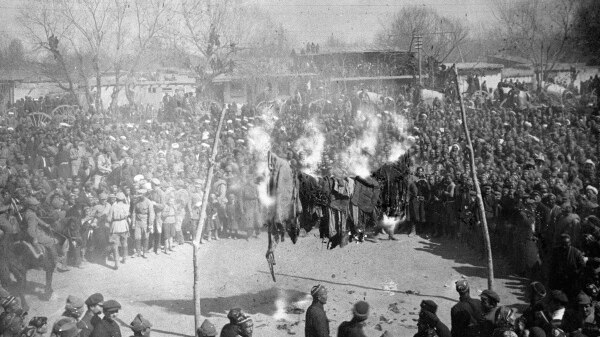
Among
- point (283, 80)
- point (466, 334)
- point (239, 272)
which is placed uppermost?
point (283, 80)

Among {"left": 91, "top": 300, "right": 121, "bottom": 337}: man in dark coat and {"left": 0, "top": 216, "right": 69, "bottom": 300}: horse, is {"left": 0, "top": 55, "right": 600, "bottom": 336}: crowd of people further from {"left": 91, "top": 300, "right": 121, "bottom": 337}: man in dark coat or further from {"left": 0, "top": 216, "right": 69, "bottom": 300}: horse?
{"left": 91, "top": 300, "right": 121, "bottom": 337}: man in dark coat

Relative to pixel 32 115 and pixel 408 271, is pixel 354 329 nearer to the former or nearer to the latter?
pixel 408 271

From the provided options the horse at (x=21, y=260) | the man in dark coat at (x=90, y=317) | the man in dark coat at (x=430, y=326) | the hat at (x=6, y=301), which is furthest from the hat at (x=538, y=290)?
the horse at (x=21, y=260)

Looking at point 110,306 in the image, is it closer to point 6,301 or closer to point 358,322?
point 6,301

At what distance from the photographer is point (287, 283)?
37.8ft

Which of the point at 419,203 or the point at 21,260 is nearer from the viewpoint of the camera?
the point at 21,260

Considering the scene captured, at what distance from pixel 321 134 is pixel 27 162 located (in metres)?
12.0

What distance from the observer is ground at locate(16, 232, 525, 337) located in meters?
9.55

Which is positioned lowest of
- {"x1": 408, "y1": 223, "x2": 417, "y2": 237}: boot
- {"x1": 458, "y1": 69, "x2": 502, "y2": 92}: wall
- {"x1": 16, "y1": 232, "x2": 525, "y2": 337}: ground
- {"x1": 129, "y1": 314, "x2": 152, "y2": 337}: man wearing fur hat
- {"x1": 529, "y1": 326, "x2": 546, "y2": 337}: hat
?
{"x1": 16, "y1": 232, "x2": 525, "y2": 337}: ground

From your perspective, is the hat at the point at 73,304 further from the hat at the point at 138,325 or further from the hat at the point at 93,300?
the hat at the point at 138,325

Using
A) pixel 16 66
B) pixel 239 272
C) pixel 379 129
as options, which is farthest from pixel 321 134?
pixel 16 66

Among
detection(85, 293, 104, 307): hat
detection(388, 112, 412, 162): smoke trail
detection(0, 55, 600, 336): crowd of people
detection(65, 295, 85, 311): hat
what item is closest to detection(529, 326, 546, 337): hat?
detection(0, 55, 600, 336): crowd of people

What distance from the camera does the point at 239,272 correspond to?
12.3 metres

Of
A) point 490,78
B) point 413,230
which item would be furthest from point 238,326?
point 490,78
